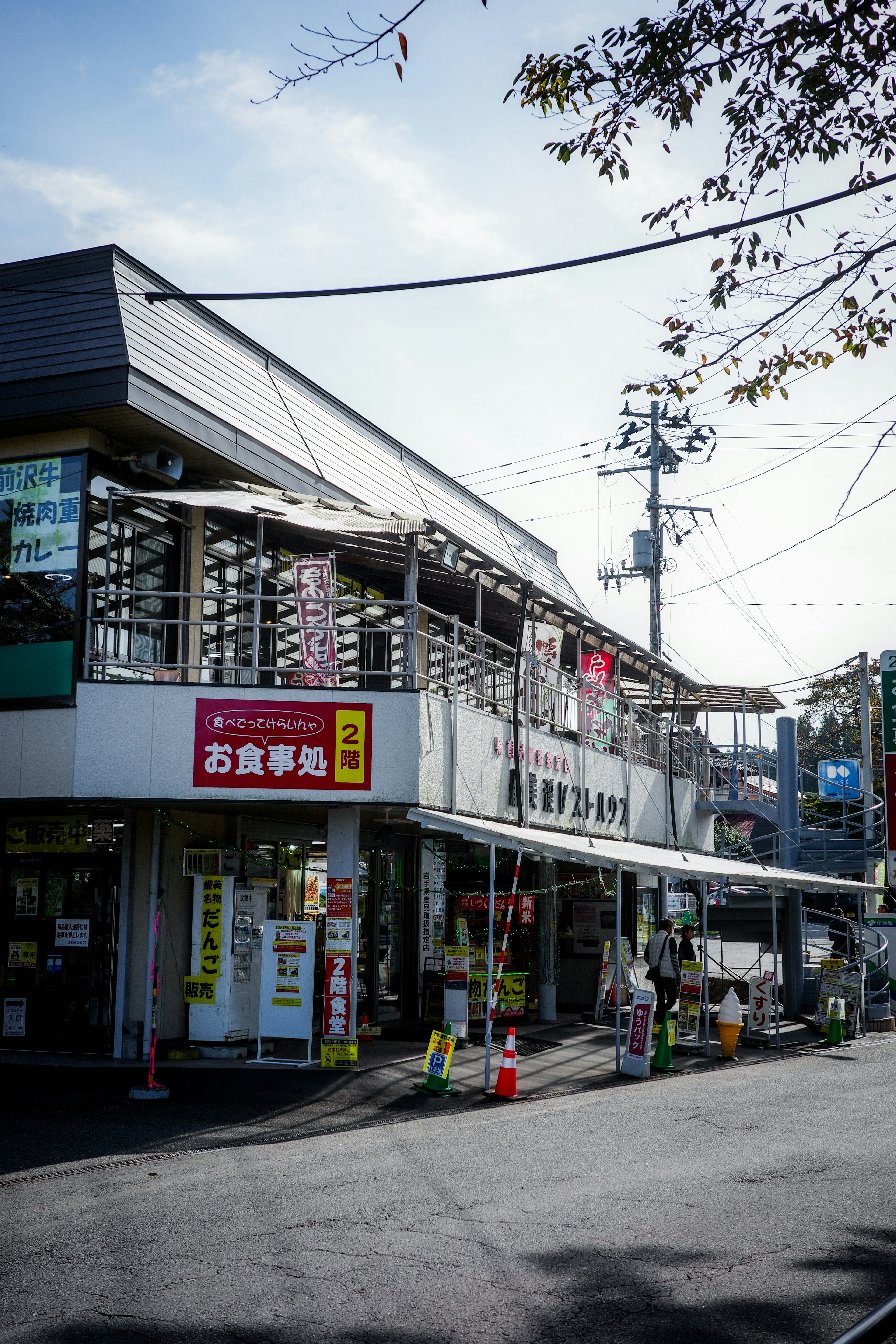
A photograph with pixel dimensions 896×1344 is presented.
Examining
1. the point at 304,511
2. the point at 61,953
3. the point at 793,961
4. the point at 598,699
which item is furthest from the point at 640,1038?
the point at 793,961

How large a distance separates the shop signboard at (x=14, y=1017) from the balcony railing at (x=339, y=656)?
4.46m

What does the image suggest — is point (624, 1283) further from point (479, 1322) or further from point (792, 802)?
point (792, 802)

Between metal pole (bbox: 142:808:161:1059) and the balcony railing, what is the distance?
1881 millimetres

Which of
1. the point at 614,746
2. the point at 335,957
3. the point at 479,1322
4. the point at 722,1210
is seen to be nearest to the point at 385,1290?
the point at 479,1322

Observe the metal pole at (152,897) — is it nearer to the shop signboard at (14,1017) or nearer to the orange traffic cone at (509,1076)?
the shop signboard at (14,1017)

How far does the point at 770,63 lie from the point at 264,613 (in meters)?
11.0

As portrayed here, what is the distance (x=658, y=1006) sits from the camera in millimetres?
17672

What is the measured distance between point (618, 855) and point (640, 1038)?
2369 mm

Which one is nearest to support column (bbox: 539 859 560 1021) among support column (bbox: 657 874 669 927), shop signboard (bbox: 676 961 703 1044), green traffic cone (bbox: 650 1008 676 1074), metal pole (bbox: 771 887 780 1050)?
shop signboard (bbox: 676 961 703 1044)

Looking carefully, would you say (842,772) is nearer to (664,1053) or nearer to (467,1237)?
(664,1053)

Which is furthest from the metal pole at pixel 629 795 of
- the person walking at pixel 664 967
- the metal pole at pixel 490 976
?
the metal pole at pixel 490 976

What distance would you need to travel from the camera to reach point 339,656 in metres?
19.3

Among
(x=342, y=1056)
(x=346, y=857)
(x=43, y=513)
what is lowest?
(x=342, y=1056)

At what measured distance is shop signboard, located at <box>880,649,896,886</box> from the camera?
851 centimetres
